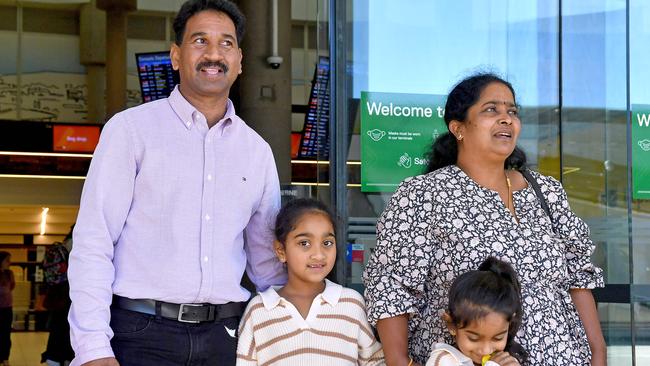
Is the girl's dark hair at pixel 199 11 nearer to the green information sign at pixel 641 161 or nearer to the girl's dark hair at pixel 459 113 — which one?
the girl's dark hair at pixel 459 113

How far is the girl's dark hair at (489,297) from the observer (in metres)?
2.67

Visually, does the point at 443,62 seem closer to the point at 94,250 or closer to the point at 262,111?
the point at 94,250

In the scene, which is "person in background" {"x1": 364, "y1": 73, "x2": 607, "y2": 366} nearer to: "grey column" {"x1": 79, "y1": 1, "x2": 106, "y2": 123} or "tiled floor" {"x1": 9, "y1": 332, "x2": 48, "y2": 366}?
"tiled floor" {"x1": 9, "y1": 332, "x2": 48, "y2": 366}

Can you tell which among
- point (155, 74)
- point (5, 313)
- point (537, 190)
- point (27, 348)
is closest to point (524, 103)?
point (537, 190)

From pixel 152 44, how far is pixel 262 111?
219 inches

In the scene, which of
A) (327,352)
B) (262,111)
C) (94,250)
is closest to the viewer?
(94,250)

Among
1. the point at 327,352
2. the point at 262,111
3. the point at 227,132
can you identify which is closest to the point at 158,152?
the point at 227,132

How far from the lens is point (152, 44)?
13.9 metres

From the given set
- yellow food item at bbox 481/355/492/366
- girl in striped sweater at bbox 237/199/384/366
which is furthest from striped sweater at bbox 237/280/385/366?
yellow food item at bbox 481/355/492/366

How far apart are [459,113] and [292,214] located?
0.63 metres

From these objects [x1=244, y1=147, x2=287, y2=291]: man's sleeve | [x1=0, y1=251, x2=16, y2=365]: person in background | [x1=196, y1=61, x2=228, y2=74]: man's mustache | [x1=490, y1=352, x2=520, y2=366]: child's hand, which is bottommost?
[x1=0, y1=251, x2=16, y2=365]: person in background

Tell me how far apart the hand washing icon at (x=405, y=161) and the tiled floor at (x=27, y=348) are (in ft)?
25.3

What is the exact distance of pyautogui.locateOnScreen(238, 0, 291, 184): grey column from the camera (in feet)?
28.8

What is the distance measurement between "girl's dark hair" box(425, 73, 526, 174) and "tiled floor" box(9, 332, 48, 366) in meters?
8.72
